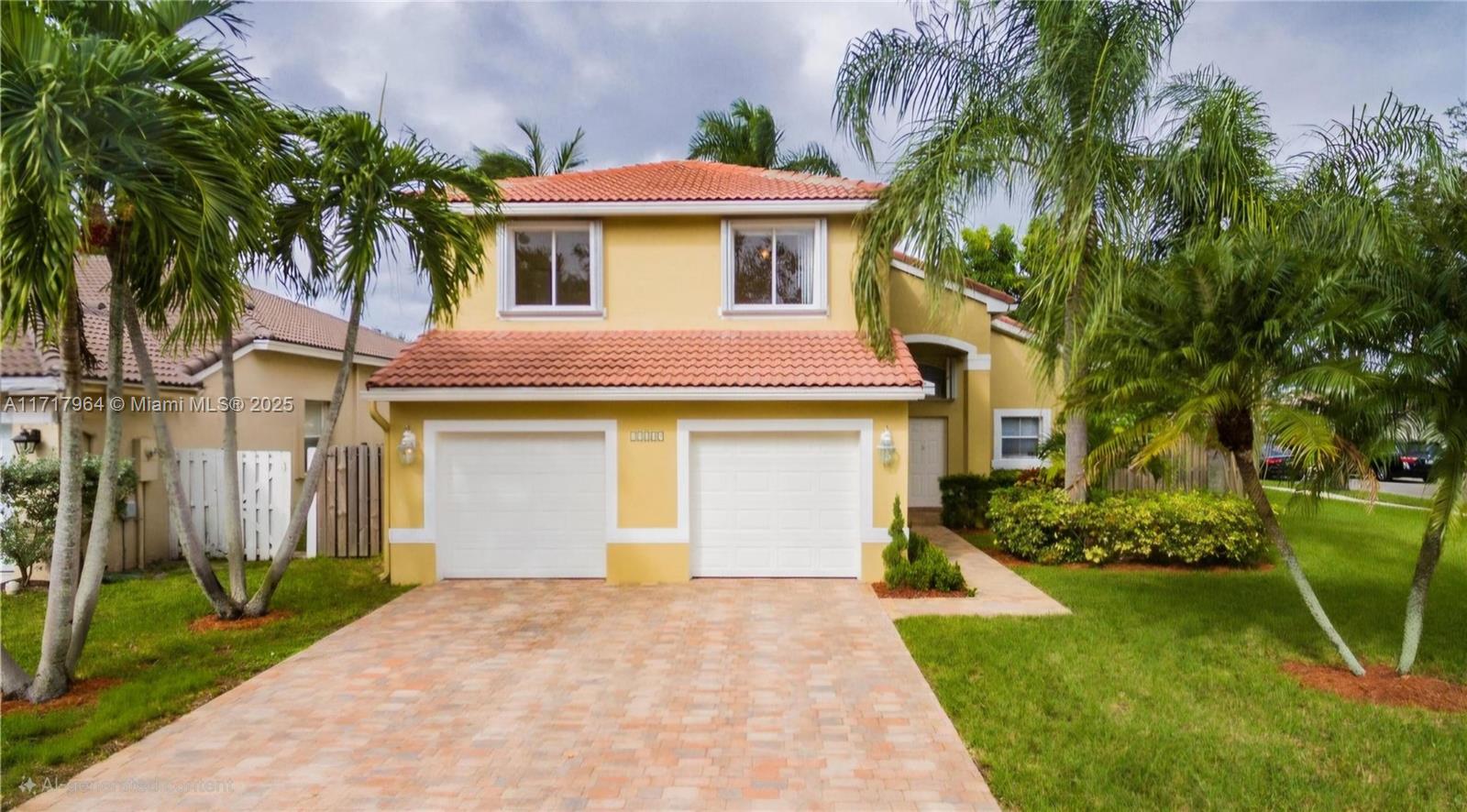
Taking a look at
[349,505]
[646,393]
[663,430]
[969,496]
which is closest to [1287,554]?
[663,430]

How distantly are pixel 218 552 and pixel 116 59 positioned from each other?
392 inches

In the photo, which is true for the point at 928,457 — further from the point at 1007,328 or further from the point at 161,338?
the point at 161,338

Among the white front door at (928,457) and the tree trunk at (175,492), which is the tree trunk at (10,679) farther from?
the white front door at (928,457)

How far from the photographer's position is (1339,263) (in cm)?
605

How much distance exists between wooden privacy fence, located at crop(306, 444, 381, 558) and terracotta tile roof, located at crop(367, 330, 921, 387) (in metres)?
2.68

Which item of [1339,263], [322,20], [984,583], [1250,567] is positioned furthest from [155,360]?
[1250,567]

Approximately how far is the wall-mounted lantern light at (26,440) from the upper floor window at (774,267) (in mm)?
10574

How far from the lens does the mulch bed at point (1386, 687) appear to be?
5.91 meters

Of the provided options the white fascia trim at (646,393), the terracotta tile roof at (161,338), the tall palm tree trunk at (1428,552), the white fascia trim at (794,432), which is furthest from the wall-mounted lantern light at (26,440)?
the tall palm tree trunk at (1428,552)

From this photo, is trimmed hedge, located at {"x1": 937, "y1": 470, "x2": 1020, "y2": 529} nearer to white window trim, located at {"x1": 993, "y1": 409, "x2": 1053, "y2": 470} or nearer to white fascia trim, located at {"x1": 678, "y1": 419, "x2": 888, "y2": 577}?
white window trim, located at {"x1": 993, "y1": 409, "x2": 1053, "y2": 470}

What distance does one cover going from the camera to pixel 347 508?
12.4 metres

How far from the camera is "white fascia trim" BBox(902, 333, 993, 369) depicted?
16281 millimetres

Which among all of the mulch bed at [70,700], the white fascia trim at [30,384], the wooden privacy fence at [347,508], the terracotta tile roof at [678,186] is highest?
the terracotta tile roof at [678,186]

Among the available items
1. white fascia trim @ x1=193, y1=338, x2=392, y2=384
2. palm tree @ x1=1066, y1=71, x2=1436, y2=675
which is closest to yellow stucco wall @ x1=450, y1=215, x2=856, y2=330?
white fascia trim @ x1=193, y1=338, x2=392, y2=384
